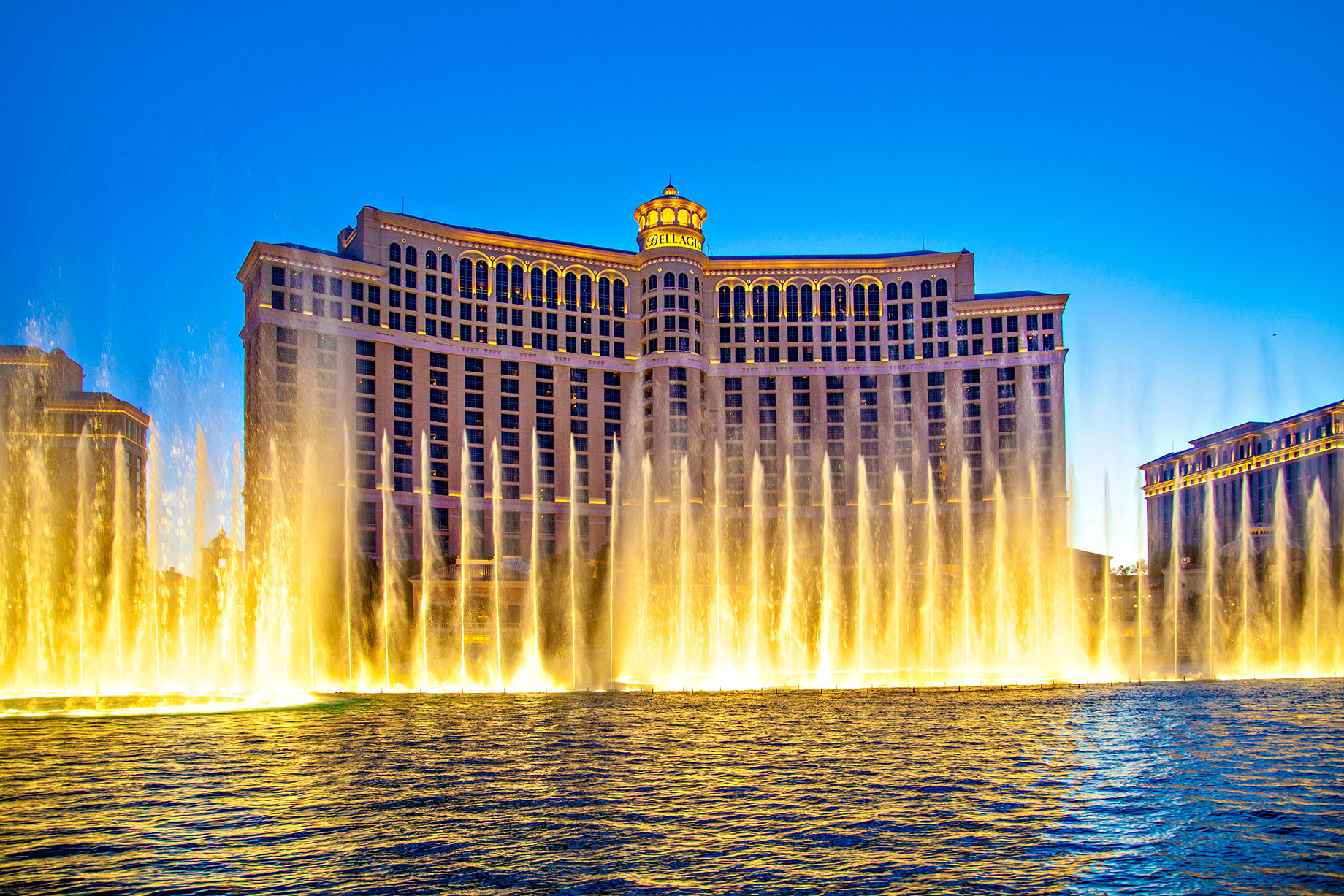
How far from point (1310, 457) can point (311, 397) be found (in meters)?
103

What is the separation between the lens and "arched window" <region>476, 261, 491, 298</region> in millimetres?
107688

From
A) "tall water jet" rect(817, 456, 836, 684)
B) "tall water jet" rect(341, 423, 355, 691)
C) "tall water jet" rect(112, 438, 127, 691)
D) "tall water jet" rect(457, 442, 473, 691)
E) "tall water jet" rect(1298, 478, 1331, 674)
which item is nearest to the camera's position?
"tall water jet" rect(112, 438, 127, 691)

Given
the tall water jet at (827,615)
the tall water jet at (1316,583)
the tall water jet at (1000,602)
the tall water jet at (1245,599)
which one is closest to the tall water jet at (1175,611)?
the tall water jet at (1245,599)

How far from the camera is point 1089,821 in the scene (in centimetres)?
1714

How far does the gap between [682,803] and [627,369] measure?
94037 millimetres

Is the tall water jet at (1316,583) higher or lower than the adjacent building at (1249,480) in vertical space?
lower

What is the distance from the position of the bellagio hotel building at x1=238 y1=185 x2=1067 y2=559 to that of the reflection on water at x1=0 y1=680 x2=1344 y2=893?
68.7m

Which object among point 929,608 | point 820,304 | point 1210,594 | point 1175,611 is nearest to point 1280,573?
point 1210,594

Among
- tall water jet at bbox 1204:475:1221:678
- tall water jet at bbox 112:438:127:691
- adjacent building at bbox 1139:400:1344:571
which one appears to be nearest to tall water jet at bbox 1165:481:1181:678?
tall water jet at bbox 1204:475:1221:678

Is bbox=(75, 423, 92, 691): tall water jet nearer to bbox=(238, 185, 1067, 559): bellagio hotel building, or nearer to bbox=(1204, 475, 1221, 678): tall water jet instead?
bbox=(238, 185, 1067, 559): bellagio hotel building

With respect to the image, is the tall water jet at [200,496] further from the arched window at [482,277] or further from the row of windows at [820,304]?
the row of windows at [820,304]

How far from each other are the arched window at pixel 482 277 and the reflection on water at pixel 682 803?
7856 cm

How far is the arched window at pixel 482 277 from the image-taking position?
107688 mm

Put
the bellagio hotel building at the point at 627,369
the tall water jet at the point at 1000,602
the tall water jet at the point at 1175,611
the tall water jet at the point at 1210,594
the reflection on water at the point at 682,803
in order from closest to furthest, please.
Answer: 1. the reflection on water at the point at 682,803
2. the tall water jet at the point at 1210,594
3. the tall water jet at the point at 1000,602
4. the tall water jet at the point at 1175,611
5. the bellagio hotel building at the point at 627,369
